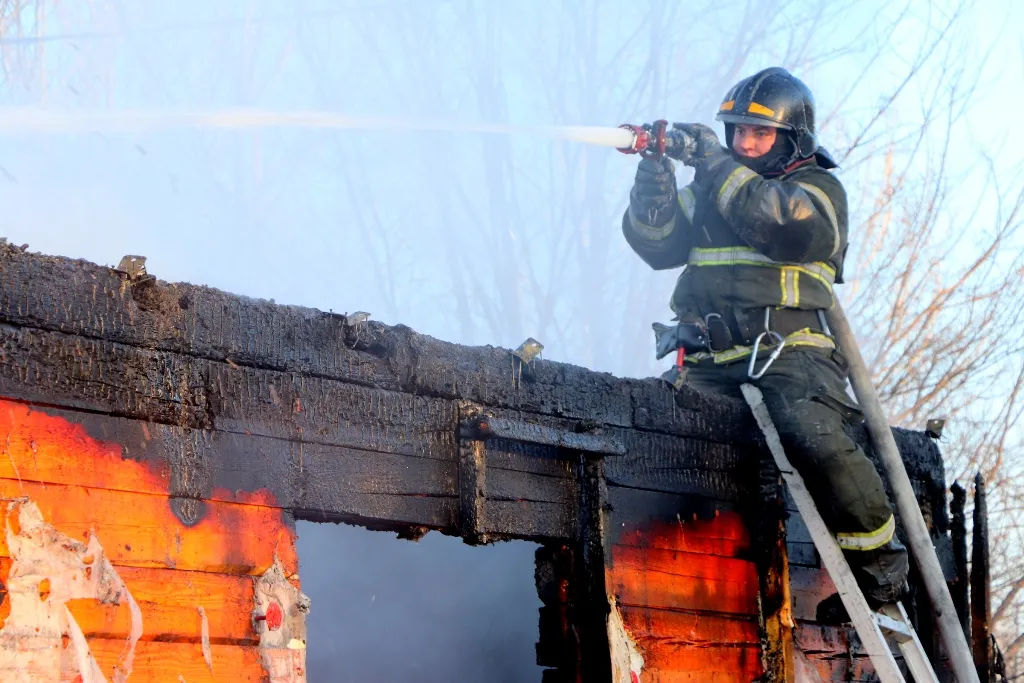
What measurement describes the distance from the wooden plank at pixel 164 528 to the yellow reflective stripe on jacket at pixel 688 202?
2.36 metres

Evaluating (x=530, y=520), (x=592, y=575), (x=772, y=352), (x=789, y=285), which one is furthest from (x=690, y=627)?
(x=789, y=285)

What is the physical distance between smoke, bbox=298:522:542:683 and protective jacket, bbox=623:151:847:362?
1.46m

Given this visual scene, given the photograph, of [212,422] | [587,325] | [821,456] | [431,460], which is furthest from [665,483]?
[587,325]

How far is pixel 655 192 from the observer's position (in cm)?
491

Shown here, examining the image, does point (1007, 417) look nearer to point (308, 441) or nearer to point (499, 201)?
point (499, 201)

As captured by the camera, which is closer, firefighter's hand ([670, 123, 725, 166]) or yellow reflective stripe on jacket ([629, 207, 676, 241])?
firefighter's hand ([670, 123, 725, 166])

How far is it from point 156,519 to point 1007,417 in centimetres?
1188

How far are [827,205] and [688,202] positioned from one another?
0.66 m

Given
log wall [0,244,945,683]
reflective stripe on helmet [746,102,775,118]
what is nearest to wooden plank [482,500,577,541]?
log wall [0,244,945,683]

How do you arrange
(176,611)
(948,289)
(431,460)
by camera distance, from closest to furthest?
(176,611), (431,460), (948,289)

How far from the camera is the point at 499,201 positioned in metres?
21.0

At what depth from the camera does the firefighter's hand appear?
4.65 m

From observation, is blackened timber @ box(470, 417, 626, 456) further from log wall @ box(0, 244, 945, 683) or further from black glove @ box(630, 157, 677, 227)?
black glove @ box(630, 157, 677, 227)

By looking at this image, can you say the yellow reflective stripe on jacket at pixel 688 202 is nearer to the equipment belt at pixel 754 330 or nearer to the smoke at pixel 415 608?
the equipment belt at pixel 754 330
